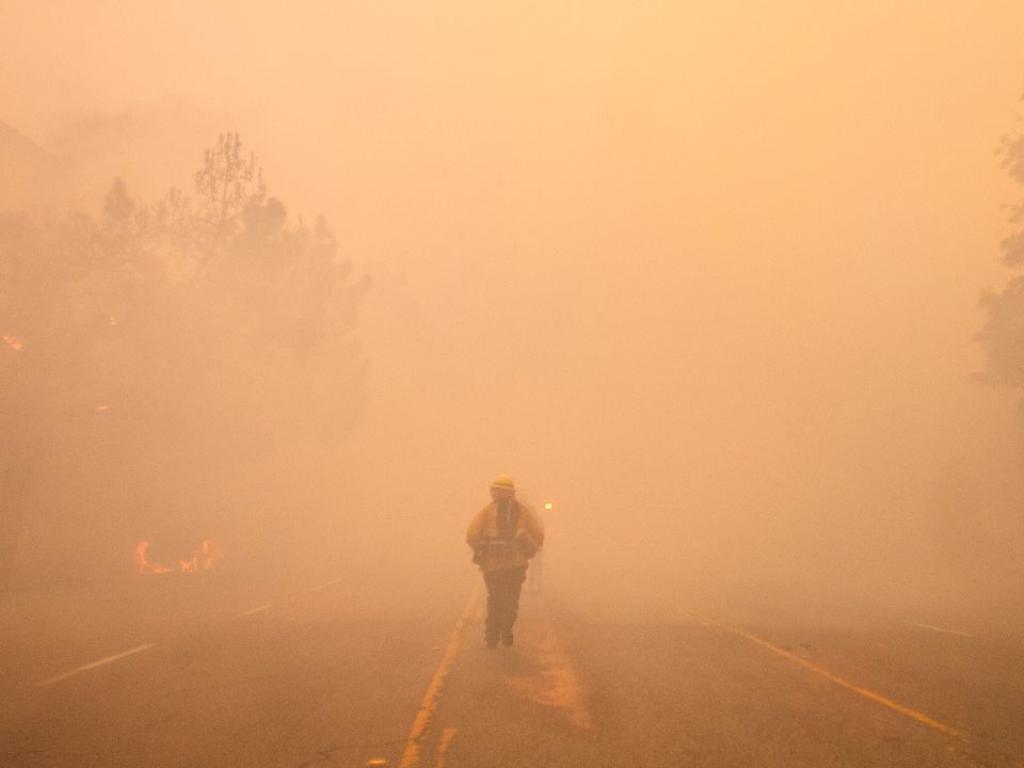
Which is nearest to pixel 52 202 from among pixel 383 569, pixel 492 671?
pixel 383 569

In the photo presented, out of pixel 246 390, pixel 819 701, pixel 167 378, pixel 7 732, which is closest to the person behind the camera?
pixel 7 732

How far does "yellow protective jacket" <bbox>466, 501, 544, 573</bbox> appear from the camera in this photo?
10.9m

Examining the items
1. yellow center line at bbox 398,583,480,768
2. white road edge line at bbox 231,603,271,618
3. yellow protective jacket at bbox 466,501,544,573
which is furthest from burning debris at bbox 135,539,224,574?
yellow protective jacket at bbox 466,501,544,573

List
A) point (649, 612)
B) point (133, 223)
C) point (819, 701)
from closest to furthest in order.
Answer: point (819, 701), point (649, 612), point (133, 223)

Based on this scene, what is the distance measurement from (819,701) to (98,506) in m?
23.0

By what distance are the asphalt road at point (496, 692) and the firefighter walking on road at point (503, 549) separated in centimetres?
46

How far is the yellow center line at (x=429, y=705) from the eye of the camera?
19.6 ft

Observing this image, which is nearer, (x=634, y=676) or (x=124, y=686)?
(x=124, y=686)

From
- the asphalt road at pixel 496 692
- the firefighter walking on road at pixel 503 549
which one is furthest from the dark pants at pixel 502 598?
the asphalt road at pixel 496 692

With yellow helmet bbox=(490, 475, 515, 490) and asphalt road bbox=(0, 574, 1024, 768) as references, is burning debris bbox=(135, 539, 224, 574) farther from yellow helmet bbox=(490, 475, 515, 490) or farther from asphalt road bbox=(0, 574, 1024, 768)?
yellow helmet bbox=(490, 475, 515, 490)

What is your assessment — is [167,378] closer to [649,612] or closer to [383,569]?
[383,569]

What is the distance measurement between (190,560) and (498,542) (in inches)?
809

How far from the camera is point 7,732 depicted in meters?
6.64

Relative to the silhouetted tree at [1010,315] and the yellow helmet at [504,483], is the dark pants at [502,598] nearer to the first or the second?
the yellow helmet at [504,483]
